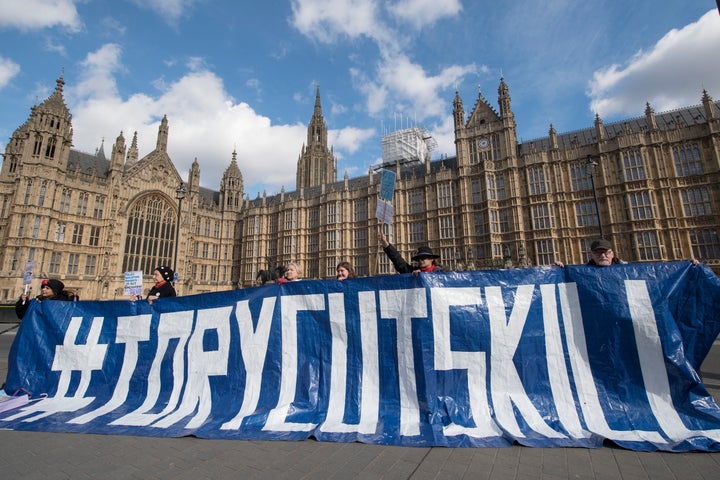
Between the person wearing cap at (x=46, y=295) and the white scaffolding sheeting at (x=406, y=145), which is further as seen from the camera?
the white scaffolding sheeting at (x=406, y=145)

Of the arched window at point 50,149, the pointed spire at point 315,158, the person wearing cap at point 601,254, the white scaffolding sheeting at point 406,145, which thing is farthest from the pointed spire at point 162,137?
the person wearing cap at point 601,254

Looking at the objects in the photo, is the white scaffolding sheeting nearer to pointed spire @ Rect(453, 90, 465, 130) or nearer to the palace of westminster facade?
the palace of westminster facade

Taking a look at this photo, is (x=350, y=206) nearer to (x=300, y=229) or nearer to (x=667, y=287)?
(x=300, y=229)

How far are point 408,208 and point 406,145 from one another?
2357 centimetres

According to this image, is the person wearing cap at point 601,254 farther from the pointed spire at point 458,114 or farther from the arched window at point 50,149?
the arched window at point 50,149

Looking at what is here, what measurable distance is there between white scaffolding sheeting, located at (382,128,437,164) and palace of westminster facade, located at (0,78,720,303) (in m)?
15.1

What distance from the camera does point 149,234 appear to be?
130 feet

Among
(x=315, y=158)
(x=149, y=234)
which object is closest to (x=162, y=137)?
(x=149, y=234)

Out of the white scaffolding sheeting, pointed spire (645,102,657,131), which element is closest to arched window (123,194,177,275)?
the white scaffolding sheeting

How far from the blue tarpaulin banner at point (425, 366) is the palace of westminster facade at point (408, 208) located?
65.1ft

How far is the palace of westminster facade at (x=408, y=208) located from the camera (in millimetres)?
25594

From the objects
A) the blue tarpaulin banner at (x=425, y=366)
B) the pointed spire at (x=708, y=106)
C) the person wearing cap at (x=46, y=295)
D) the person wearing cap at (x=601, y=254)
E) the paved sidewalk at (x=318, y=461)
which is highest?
the pointed spire at (x=708, y=106)

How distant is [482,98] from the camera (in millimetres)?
33500

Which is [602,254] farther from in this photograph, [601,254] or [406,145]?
[406,145]
